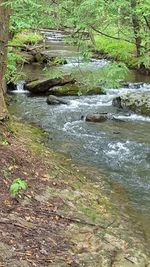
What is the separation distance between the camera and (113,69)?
8469mm

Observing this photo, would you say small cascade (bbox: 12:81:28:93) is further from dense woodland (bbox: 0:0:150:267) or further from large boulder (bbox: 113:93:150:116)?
large boulder (bbox: 113:93:150:116)

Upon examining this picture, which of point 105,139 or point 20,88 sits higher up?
point 20,88

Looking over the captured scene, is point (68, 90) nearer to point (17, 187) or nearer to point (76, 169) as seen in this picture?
point (76, 169)

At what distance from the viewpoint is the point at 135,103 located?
1623 centimetres

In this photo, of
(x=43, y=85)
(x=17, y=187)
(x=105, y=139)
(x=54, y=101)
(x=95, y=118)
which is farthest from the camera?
(x=43, y=85)

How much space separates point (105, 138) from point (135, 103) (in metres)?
4.06

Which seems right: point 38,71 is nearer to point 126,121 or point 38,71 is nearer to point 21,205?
point 126,121

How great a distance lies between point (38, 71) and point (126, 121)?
977 cm

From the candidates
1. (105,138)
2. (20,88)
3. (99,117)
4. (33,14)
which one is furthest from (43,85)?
(33,14)

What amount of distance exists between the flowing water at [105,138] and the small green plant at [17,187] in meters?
2.11

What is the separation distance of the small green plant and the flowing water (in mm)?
2109

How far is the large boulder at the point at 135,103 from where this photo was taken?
15.9 metres

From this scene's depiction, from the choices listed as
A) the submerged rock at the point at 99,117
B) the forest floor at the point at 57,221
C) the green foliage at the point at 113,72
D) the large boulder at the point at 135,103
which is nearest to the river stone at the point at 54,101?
the large boulder at the point at 135,103

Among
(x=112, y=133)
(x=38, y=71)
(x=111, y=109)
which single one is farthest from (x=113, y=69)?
(x=38, y=71)
